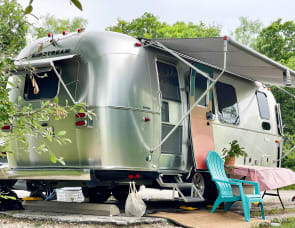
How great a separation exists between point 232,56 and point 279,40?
50.0 feet

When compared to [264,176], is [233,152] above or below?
above

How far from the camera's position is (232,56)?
7.52 meters

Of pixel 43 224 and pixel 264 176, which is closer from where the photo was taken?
pixel 43 224

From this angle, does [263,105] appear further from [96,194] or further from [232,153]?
[96,194]

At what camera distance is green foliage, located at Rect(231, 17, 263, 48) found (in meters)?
38.0

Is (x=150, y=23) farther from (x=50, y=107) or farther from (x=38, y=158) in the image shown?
(x=50, y=107)

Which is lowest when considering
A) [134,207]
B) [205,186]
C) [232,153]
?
[134,207]

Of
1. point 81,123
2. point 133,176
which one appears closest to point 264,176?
point 133,176

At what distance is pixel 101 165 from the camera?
6.24m

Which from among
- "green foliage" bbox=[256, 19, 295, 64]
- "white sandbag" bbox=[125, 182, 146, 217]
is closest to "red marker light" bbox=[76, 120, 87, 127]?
"white sandbag" bbox=[125, 182, 146, 217]

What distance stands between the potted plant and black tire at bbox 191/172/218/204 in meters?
0.45

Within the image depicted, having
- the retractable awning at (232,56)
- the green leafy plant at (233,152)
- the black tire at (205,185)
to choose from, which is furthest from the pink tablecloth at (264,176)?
the retractable awning at (232,56)

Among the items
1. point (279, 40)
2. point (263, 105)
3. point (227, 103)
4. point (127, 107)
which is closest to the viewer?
point (127, 107)

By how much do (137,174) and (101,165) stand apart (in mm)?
665
